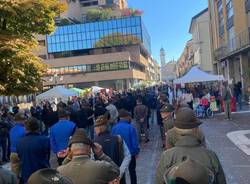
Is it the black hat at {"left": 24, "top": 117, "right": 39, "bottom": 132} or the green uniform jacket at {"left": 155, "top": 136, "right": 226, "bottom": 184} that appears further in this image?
the black hat at {"left": 24, "top": 117, "right": 39, "bottom": 132}

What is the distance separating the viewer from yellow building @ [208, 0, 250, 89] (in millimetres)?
37169

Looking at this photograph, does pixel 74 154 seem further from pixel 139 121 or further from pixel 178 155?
pixel 139 121

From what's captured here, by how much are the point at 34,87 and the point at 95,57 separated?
7044 cm

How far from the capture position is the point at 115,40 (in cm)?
9381

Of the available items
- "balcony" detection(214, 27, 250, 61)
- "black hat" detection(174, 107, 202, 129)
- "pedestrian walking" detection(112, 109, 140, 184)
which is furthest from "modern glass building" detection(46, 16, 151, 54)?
"black hat" detection(174, 107, 202, 129)

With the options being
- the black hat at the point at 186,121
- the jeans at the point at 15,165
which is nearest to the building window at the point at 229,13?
the jeans at the point at 15,165

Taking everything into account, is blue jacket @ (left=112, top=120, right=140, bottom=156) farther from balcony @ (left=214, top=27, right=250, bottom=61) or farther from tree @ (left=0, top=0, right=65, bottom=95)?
balcony @ (left=214, top=27, right=250, bottom=61)

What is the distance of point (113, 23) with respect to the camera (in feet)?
315

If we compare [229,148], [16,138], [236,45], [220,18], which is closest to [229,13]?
[220,18]

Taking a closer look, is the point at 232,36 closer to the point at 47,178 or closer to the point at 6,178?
the point at 6,178

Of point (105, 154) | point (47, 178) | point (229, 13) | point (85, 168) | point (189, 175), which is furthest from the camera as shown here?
point (229, 13)

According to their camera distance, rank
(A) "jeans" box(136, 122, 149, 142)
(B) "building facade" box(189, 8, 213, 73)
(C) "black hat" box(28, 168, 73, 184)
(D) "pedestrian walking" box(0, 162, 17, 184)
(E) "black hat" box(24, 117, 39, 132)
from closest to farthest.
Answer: (C) "black hat" box(28, 168, 73, 184) → (D) "pedestrian walking" box(0, 162, 17, 184) → (E) "black hat" box(24, 117, 39, 132) → (A) "jeans" box(136, 122, 149, 142) → (B) "building facade" box(189, 8, 213, 73)

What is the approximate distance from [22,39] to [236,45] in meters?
22.6

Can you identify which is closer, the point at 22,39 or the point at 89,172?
the point at 89,172
